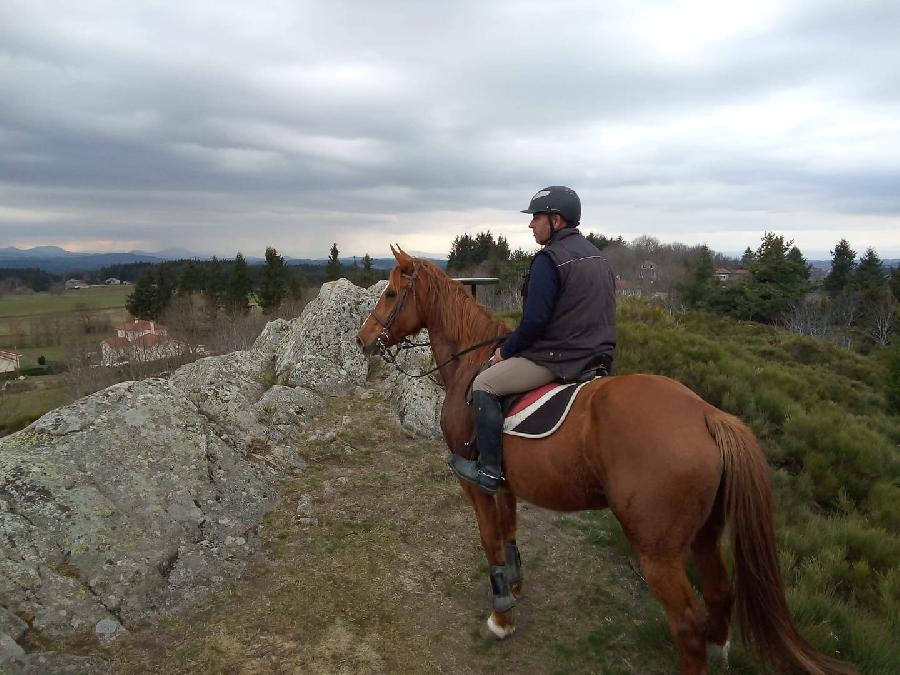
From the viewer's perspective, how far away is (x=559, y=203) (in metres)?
3.42

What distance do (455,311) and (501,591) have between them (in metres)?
2.17

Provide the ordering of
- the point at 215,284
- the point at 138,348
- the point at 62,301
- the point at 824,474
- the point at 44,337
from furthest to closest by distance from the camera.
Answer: the point at 62,301
the point at 44,337
the point at 215,284
the point at 138,348
the point at 824,474

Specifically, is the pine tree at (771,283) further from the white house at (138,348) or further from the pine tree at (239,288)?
the pine tree at (239,288)

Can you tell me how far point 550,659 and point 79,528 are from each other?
3631mm

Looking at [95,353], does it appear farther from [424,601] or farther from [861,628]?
[861,628]

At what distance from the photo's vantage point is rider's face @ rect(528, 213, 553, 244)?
11.4 feet

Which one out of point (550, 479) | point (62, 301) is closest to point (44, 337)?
point (62, 301)

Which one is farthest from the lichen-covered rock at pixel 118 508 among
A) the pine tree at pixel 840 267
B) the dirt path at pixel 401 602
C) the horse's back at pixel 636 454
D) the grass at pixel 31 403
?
the pine tree at pixel 840 267

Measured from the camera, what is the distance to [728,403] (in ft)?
27.0

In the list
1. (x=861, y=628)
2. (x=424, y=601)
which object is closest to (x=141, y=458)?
(x=424, y=601)

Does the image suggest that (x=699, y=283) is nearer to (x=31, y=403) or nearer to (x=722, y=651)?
(x=722, y=651)

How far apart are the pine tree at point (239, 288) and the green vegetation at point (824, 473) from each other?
122 feet

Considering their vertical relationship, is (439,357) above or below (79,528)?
above

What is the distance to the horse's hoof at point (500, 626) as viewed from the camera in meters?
3.66
